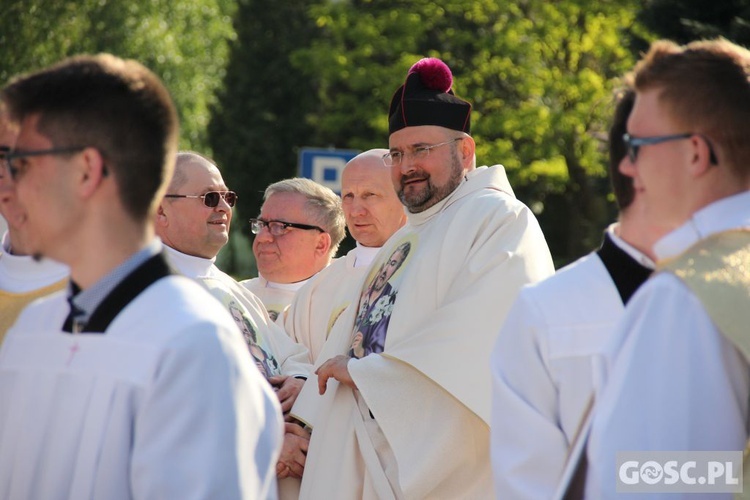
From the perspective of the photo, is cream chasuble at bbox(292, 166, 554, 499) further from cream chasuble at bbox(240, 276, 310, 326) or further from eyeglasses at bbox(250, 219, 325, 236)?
cream chasuble at bbox(240, 276, 310, 326)

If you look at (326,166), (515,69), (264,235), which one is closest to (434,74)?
(264,235)

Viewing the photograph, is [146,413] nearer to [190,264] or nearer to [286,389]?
[286,389]

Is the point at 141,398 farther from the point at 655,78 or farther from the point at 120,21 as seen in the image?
the point at 120,21

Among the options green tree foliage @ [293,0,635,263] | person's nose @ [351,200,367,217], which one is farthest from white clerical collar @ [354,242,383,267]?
green tree foliage @ [293,0,635,263]

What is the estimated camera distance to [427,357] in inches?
195

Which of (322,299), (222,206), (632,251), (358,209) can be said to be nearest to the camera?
(632,251)

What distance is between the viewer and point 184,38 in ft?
100

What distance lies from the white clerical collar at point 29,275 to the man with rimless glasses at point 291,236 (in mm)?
2841

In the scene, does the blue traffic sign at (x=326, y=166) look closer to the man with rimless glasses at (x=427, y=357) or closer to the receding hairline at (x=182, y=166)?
the receding hairline at (x=182, y=166)

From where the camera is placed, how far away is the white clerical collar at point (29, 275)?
3.97 meters

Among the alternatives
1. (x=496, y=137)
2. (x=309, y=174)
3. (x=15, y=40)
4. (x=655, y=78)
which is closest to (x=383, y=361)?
(x=655, y=78)

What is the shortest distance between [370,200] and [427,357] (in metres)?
1.97

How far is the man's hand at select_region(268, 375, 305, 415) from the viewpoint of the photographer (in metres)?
5.48

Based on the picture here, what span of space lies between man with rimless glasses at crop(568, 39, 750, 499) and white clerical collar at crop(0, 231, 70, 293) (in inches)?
78.4
